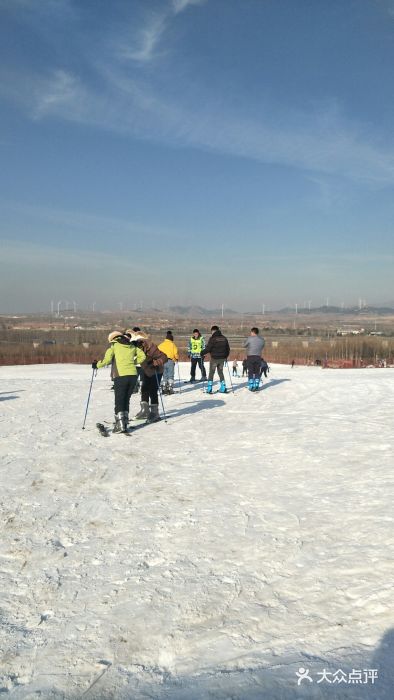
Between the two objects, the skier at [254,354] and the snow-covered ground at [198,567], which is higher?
the skier at [254,354]

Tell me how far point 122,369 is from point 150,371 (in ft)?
3.27

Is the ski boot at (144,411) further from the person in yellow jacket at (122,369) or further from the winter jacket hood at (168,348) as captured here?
the winter jacket hood at (168,348)

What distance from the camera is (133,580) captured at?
435cm

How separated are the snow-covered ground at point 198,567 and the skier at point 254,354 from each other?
546 cm

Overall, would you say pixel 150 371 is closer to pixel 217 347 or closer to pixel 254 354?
pixel 217 347

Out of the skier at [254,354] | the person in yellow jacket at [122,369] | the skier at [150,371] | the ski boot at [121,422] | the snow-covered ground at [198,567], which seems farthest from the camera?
the skier at [254,354]

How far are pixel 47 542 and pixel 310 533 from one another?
2.64 meters

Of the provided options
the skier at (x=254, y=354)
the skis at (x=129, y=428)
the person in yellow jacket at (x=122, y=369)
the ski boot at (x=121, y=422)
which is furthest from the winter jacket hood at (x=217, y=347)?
the ski boot at (x=121, y=422)

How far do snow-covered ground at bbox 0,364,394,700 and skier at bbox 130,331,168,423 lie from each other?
1.72 metres

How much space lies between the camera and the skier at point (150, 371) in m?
10.5

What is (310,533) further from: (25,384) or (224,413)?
(25,384)

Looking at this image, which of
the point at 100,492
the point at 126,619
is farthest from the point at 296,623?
the point at 100,492

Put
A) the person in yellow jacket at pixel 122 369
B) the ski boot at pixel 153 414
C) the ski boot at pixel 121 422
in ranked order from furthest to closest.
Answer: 1. the ski boot at pixel 153 414
2. the ski boot at pixel 121 422
3. the person in yellow jacket at pixel 122 369

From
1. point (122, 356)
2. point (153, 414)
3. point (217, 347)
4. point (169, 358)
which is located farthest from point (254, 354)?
point (122, 356)
